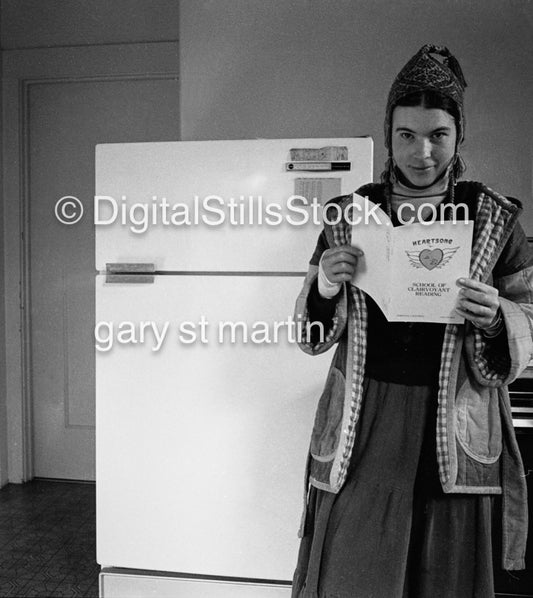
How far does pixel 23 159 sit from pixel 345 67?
1.54 metres

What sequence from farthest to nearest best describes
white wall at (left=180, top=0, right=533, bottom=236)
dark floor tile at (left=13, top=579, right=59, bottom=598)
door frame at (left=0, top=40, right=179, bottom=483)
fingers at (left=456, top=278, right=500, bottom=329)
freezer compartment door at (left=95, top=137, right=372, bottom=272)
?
door frame at (left=0, top=40, right=179, bottom=483) → white wall at (left=180, top=0, right=533, bottom=236) → dark floor tile at (left=13, top=579, right=59, bottom=598) → freezer compartment door at (left=95, top=137, right=372, bottom=272) → fingers at (left=456, top=278, right=500, bottom=329)

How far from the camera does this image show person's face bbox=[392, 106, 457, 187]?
85 centimetres

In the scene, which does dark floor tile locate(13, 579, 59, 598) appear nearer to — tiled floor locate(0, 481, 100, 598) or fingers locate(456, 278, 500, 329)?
tiled floor locate(0, 481, 100, 598)

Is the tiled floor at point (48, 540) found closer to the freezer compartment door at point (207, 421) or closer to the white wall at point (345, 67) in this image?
the freezer compartment door at point (207, 421)

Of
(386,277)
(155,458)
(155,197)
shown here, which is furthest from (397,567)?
(155,197)

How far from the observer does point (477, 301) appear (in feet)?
2.62

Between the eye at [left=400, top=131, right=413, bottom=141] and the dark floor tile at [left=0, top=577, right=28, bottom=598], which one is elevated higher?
the eye at [left=400, top=131, right=413, bottom=141]

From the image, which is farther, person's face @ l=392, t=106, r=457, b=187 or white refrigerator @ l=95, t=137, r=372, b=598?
white refrigerator @ l=95, t=137, r=372, b=598

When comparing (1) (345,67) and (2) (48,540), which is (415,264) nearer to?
(1) (345,67)

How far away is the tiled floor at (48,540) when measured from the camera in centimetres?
189

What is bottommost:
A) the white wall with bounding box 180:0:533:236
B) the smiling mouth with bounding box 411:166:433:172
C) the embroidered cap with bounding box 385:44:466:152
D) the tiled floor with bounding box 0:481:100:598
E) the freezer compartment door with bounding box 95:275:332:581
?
the tiled floor with bounding box 0:481:100:598

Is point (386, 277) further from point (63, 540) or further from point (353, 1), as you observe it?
point (63, 540)

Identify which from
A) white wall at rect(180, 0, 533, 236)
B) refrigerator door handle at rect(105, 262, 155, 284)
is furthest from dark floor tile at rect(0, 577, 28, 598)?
white wall at rect(180, 0, 533, 236)

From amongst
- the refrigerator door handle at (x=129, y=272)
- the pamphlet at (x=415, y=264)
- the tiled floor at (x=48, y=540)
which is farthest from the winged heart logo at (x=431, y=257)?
the tiled floor at (x=48, y=540)
